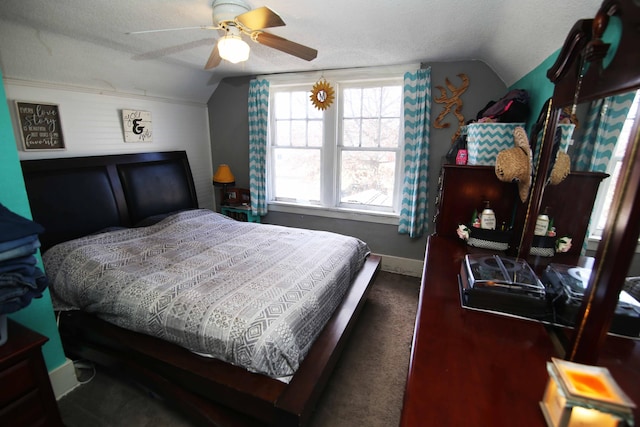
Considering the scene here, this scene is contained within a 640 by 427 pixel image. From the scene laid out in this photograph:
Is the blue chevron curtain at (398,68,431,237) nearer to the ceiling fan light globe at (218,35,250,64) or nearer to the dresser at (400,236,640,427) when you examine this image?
the ceiling fan light globe at (218,35,250,64)

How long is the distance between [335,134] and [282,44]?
1.64 m

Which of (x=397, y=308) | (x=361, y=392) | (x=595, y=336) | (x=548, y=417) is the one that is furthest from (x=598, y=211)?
(x=397, y=308)

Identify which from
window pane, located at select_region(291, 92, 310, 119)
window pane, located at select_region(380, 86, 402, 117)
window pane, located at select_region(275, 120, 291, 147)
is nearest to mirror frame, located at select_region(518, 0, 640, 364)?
window pane, located at select_region(380, 86, 402, 117)

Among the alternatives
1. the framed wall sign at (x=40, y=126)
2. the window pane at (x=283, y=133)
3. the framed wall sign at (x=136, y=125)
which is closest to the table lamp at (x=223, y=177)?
the window pane at (x=283, y=133)

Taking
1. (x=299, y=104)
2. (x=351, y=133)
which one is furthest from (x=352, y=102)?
(x=299, y=104)

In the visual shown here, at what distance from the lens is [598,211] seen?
2.82 feet

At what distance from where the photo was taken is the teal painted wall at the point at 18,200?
56.7 inches

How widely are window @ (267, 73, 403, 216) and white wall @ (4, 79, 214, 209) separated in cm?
100

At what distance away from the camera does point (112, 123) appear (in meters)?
2.93

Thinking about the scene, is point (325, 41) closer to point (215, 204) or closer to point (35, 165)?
point (35, 165)

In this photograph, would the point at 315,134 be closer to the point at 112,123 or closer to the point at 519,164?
the point at 112,123

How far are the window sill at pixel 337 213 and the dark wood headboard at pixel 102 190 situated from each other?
1.09 meters

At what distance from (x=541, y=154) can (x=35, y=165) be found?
3438mm

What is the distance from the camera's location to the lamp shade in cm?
388
